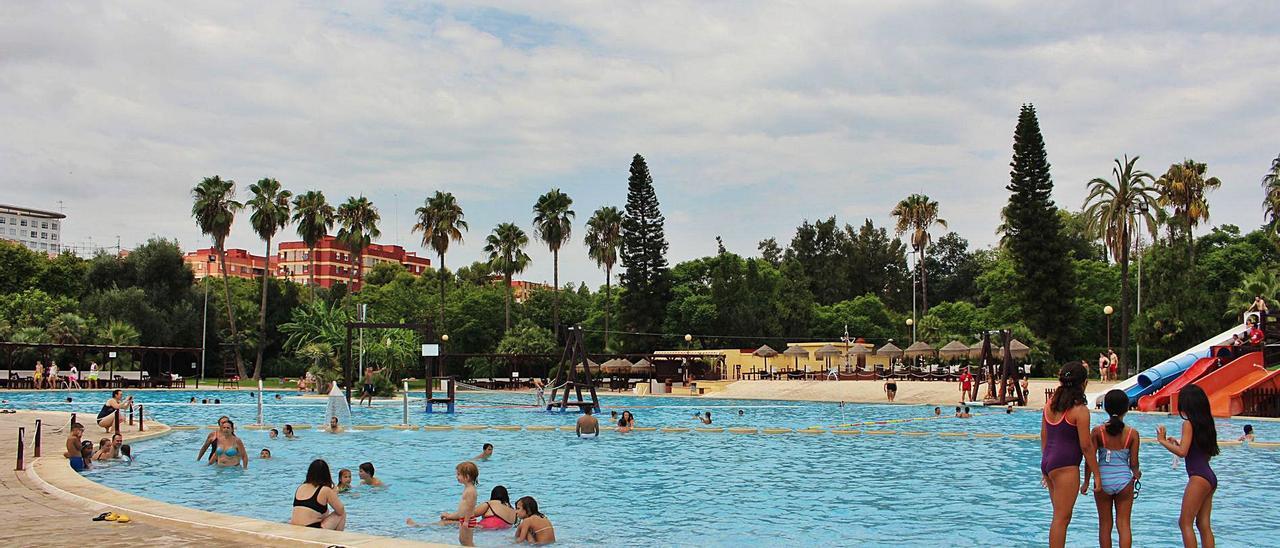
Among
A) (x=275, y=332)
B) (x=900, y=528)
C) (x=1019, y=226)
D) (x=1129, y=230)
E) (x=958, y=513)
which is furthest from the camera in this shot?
(x=275, y=332)

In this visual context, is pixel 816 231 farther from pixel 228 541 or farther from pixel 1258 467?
pixel 228 541

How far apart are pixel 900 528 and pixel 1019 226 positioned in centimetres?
4723

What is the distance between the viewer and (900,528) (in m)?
12.9

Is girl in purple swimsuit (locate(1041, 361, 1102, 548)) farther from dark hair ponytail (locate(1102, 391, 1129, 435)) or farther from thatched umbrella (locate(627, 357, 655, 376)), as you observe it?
thatched umbrella (locate(627, 357, 655, 376))

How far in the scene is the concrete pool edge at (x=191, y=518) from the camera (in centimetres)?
777

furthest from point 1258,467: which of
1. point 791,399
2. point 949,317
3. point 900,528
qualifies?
point 949,317

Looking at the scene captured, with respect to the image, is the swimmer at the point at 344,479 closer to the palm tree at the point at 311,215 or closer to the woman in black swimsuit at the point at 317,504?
the woman in black swimsuit at the point at 317,504

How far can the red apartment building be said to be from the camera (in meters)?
138

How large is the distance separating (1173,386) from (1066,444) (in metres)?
27.7

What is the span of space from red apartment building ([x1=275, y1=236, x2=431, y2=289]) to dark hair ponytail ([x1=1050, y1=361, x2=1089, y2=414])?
12839 cm

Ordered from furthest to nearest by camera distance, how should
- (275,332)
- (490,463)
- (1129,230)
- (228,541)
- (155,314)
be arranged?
(275,332) → (155,314) → (1129,230) → (490,463) → (228,541)

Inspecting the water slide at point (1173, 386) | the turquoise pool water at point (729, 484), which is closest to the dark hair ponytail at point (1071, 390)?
the turquoise pool water at point (729, 484)

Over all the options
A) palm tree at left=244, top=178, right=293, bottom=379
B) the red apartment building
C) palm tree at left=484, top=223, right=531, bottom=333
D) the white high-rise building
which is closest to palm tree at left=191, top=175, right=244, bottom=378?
palm tree at left=244, top=178, right=293, bottom=379

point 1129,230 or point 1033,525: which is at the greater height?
point 1129,230
